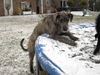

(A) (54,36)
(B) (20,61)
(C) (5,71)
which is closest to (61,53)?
(A) (54,36)

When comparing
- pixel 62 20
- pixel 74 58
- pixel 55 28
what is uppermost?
pixel 62 20

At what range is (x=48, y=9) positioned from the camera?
4072 cm

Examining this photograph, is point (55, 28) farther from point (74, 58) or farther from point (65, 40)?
point (74, 58)

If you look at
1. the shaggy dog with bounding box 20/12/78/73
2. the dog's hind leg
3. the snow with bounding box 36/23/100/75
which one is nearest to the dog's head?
the shaggy dog with bounding box 20/12/78/73

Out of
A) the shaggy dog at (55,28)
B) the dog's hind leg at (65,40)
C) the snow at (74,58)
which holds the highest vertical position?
the shaggy dog at (55,28)

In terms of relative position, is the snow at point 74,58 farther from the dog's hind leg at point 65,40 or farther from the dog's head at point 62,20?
the dog's head at point 62,20

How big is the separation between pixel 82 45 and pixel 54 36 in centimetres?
112

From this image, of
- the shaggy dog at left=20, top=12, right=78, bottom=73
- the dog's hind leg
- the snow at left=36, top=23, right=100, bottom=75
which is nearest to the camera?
the snow at left=36, top=23, right=100, bottom=75

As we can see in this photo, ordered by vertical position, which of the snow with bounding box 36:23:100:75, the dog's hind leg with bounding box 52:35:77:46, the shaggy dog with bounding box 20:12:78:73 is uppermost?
the shaggy dog with bounding box 20:12:78:73

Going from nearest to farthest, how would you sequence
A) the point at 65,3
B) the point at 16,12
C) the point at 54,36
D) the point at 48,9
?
the point at 54,36, the point at 16,12, the point at 48,9, the point at 65,3

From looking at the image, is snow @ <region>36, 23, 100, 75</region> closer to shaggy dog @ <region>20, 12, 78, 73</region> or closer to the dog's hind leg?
the dog's hind leg

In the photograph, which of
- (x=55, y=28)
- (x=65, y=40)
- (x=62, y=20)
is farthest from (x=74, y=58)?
(x=55, y=28)

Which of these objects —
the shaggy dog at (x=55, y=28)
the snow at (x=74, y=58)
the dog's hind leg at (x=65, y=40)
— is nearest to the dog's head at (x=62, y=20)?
the shaggy dog at (x=55, y=28)

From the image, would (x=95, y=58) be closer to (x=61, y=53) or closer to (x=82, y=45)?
(x=61, y=53)
